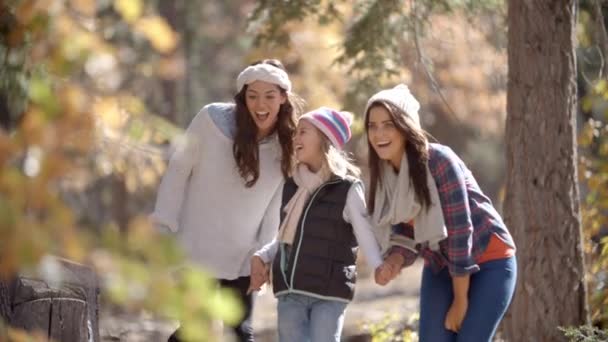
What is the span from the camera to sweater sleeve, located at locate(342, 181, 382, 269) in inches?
221

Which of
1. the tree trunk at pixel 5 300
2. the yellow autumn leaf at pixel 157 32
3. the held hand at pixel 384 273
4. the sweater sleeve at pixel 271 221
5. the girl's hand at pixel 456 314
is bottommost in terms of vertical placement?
the girl's hand at pixel 456 314

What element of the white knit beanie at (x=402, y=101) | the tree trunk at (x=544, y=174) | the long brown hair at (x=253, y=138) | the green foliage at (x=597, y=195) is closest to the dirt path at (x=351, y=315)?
the green foliage at (x=597, y=195)

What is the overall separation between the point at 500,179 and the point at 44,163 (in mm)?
29999

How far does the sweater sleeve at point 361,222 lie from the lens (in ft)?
18.4

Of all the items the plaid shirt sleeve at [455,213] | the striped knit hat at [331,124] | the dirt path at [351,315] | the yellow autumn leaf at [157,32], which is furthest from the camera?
the dirt path at [351,315]

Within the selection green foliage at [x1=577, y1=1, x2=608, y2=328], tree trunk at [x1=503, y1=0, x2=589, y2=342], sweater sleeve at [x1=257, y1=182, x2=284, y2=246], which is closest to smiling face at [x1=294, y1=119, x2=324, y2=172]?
sweater sleeve at [x1=257, y1=182, x2=284, y2=246]

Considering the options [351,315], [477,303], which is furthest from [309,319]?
[351,315]

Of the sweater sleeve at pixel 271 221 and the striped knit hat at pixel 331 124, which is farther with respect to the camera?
the sweater sleeve at pixel 271 221

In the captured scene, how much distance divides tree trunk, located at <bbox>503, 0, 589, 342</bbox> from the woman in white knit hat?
1723mm

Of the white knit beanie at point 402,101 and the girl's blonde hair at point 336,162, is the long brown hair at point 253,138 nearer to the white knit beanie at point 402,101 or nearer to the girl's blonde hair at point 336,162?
the girl's blonde hair at point 336,162

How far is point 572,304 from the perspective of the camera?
7156mm

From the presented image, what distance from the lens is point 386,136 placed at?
546 cm

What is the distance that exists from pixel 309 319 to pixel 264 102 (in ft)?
3.62

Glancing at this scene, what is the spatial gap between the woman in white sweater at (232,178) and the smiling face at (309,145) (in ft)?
0.93
